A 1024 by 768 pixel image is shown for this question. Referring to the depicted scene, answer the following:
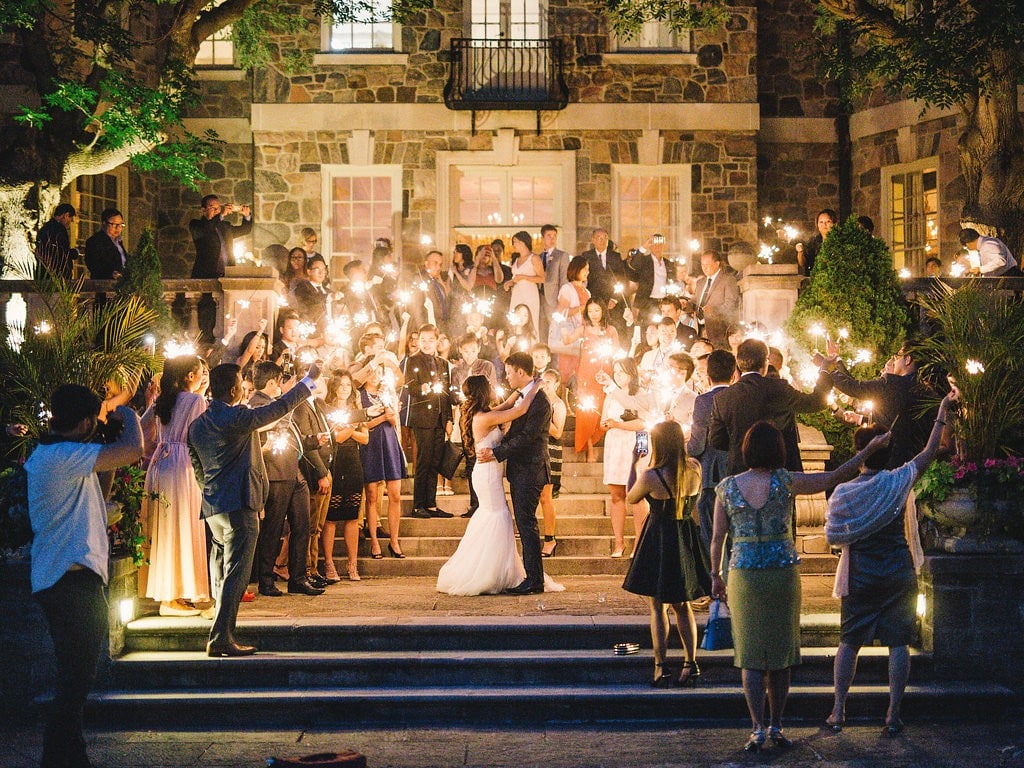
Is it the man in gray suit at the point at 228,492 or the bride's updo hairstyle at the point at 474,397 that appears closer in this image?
the man in gray suit at the point at 228,492

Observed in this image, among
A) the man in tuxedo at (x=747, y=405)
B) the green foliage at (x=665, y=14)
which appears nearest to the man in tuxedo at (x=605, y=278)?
the green foliage at (x=665, y=14)

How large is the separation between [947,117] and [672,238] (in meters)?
4.67

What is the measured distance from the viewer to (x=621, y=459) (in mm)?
11320

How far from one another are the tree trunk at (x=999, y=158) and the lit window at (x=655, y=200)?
18.6 feet

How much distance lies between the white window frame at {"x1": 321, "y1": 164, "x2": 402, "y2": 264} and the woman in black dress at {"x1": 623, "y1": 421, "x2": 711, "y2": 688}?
12885 millimetres

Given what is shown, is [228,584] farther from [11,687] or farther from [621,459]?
[621,459]

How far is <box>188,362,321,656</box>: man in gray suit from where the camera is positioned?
27.7 ft

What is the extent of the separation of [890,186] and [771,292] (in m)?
8.14

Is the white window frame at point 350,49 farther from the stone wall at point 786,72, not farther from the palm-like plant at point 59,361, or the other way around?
the palm-like plant at point 59,361

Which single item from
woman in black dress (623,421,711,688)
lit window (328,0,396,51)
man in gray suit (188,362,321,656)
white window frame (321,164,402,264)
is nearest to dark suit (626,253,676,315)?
white window frame (321,164,402,264)

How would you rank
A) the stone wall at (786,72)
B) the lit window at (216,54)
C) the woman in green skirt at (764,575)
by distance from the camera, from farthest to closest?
the stone wall at (786,72) → the lit window at (216,54) → the woman in green skirt at (764,575)

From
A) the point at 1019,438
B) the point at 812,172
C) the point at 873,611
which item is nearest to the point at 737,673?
the point at 873,611

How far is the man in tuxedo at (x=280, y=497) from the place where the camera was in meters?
10.1

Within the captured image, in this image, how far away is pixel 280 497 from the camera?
10172mm
